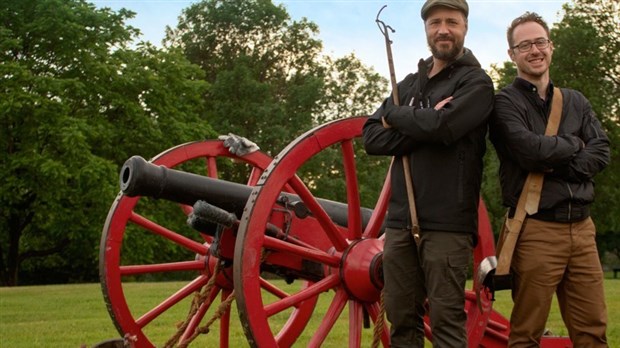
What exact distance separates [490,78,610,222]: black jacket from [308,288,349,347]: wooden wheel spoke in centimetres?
144

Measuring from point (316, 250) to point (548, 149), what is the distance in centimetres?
185

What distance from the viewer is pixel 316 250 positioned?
520 cm

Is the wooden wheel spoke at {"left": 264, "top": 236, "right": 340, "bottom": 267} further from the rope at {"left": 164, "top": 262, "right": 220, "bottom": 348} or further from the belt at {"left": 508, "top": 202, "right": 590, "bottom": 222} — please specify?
the belt at {"left": 508, "top": 202, "right": 590, "bottom": 222}

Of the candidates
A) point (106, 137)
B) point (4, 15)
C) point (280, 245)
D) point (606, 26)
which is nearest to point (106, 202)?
point (106, 137)

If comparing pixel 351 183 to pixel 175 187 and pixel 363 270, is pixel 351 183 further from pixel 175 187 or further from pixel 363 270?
pixel 175 187

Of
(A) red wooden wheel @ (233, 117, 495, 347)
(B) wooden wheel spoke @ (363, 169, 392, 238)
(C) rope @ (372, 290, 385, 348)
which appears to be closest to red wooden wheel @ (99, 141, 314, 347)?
(A) red wooden wheel @ (233, 117, 495, 347)

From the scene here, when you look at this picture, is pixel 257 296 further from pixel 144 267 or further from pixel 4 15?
pixel 4 15

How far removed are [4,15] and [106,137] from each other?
424 cm

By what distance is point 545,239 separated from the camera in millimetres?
3846

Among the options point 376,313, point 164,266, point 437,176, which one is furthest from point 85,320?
point 437,176

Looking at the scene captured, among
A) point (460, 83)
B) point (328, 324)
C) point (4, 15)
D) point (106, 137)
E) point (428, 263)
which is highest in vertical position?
point (4, 15)

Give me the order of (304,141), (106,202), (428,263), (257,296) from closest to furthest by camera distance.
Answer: (428,263), (257,296), (304,141), (106,202)

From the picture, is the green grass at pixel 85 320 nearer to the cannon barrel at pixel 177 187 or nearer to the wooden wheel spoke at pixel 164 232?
the wooden wheel spoke at pixel 164 232

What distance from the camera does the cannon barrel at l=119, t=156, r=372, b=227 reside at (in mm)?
4844
